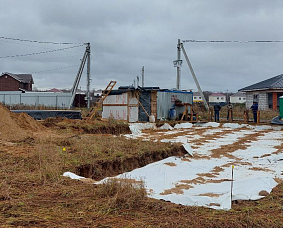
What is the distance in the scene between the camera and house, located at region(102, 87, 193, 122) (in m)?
19.6

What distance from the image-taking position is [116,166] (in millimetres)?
6836

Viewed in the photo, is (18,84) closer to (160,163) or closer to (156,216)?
(160,163)

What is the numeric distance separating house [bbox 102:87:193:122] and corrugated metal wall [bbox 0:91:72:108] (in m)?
13.6

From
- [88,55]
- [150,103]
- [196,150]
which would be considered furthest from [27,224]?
[88,55]

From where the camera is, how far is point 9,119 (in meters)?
10.7

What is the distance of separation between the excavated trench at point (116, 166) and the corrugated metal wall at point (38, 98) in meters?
26.0

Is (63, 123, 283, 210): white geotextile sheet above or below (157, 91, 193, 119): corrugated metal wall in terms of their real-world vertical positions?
below

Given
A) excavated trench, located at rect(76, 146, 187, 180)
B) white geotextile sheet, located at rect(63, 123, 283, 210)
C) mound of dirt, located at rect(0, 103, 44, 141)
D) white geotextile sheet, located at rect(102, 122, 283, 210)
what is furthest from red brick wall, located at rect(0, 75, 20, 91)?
excavated trench, located at rect(76, 146, 187, 180)

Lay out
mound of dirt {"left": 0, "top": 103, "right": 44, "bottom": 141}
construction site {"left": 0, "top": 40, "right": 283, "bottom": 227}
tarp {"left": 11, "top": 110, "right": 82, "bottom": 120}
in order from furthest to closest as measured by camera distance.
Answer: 1. tarp {"left": 11, "top": 110, "right": 82, "bottom": 120}
2. mound of dirt {"left": 0, "top": 103, "right": 44, "bottom": 141}
3. construction site {"left": 0, "top": 40, "right": 283, "bottom": 227}

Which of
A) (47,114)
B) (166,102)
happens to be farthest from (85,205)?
(166,102)

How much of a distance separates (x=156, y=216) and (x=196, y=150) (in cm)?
637

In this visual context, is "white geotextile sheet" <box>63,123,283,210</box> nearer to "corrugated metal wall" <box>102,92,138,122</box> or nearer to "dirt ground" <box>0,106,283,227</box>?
"dirt ground" <box>0,106,283,227</box>

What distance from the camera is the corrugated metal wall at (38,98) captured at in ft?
107

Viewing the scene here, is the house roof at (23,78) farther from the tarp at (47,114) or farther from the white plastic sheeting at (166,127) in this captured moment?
the white plastic sheeting at (166,127)
